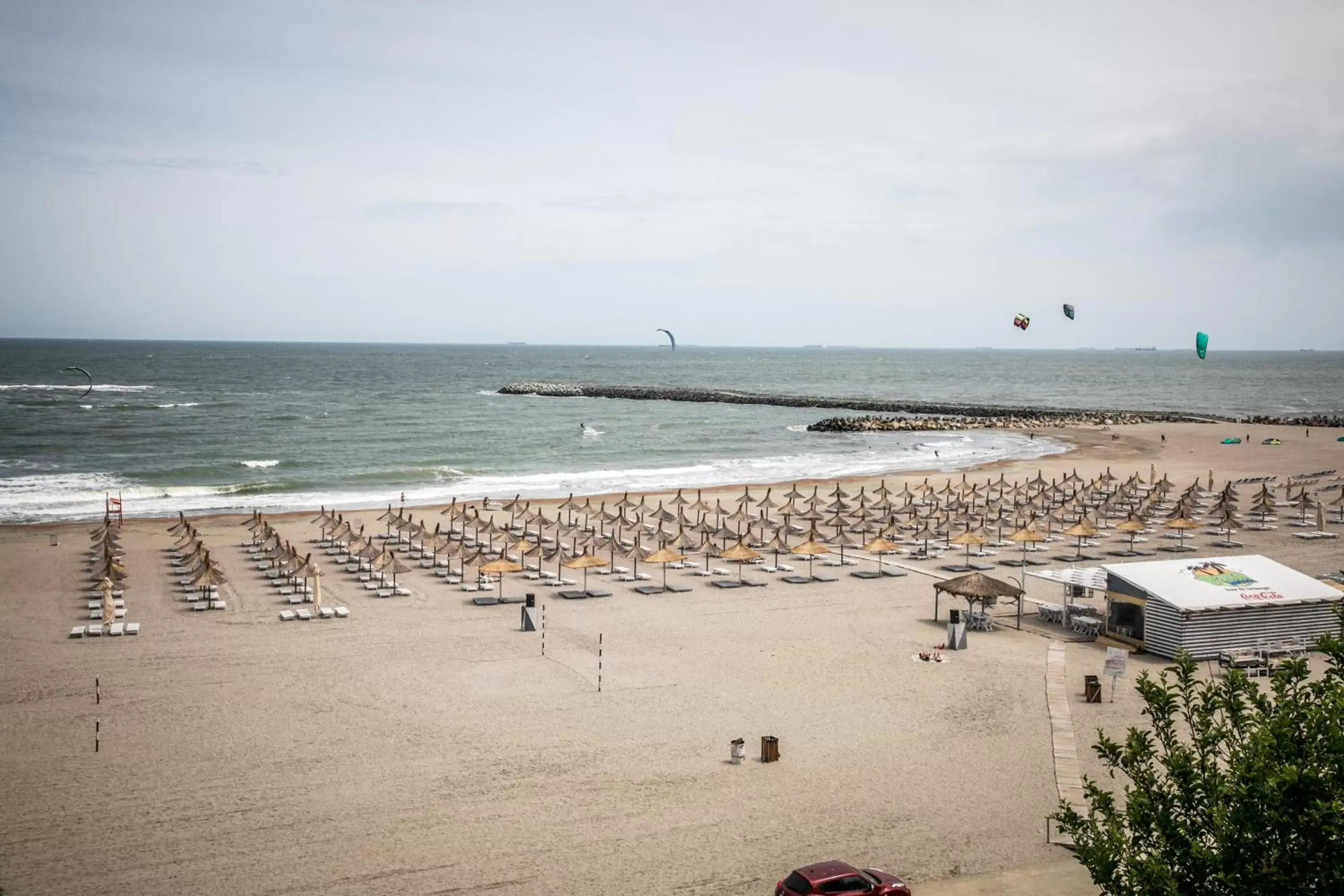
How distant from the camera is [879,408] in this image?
362 feet

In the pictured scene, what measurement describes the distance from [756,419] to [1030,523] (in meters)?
61.9

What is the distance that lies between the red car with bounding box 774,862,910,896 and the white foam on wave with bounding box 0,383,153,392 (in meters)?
115

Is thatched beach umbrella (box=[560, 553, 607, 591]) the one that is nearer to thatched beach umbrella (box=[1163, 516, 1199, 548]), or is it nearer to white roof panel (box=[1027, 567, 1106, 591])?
white roof panel (box=[1027, 567, 1106, 591])

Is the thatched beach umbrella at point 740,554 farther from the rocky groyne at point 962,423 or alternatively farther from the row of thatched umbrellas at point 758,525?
the rocky groyne at point 962,423

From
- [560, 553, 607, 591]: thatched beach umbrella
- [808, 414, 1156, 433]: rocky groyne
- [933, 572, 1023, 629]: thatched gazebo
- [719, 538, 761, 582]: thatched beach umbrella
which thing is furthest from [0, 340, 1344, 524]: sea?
[933, 572, 1023, 629]: thatched gazebo

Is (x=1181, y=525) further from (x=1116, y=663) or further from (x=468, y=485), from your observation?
(x=468, y=485)

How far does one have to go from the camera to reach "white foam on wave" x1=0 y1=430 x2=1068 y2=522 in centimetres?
4578

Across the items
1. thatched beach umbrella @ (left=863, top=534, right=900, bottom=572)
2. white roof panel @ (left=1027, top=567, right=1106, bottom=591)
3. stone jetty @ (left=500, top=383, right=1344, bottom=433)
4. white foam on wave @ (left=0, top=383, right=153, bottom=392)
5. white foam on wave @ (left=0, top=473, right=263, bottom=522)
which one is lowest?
white foam on wave @ (left=0, top=473, right=263, bottom=522)

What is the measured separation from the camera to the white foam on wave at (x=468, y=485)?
4578cm

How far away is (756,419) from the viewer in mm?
96000

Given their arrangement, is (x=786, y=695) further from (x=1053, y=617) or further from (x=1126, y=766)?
(x=1126, y=766)

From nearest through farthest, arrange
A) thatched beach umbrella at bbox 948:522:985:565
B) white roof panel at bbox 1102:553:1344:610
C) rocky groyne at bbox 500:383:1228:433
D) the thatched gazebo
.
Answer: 1. white roof panel at bbox 1102:553:1344:610
2. the thatched gazebo
3. thatched beach umbrella at bbox 948:522:985:565
4. rocky groyne at bbox 500:383:1228:433

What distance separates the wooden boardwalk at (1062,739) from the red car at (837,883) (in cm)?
236

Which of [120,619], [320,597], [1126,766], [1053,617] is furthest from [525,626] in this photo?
[1126,766]
